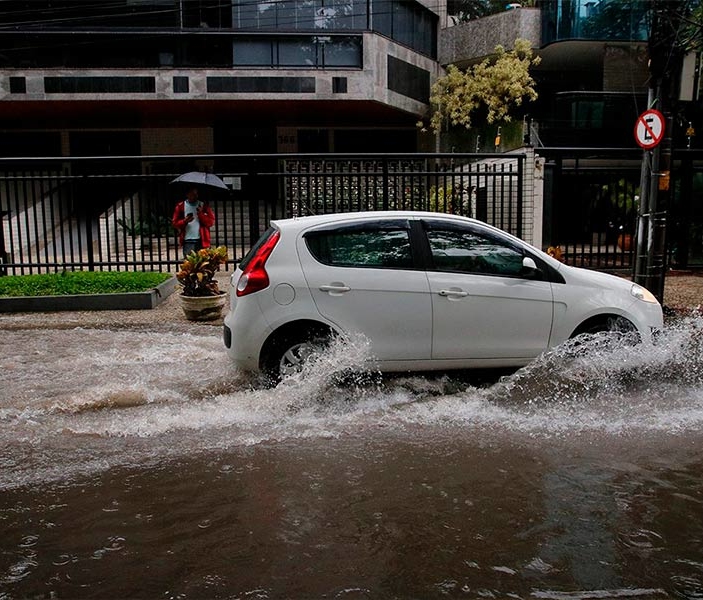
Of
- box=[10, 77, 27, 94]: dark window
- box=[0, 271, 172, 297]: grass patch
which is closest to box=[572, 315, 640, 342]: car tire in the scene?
box=[0, 271, 172, 297]: grass patch

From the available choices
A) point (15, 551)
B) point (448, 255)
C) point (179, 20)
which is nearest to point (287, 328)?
point (448, 255)

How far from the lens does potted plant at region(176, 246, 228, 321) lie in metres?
10.3

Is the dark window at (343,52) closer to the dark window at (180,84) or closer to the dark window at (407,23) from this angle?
the dark window at (407,23)

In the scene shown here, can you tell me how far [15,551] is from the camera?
3.92 m

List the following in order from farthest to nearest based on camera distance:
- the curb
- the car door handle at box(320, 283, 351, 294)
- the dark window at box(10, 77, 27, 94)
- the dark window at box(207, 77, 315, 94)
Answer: the dark window at box(207, 77, 315, 94) < the dark window at box(10, 77, 27, 94) < the curb < the car door handle at box(320, 283, 351, 294)

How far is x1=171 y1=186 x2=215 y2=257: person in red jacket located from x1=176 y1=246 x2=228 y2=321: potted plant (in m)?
3.28

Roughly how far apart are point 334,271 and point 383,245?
534 millimetres

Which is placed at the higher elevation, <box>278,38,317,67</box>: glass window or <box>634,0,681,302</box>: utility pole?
<box>278,38,317,67</box>: glass window

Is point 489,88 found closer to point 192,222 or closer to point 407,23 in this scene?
point 407,23

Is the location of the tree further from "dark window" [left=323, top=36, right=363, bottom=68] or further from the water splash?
the water splash

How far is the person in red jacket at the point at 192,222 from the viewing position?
13.6m

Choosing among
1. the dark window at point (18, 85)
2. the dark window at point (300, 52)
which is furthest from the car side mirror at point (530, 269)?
the dark window at point (18, 85)

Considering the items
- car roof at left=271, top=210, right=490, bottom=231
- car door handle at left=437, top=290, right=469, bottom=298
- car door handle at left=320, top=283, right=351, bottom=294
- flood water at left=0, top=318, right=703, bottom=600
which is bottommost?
flood water at left=0, top=318, right=703, bottom=600

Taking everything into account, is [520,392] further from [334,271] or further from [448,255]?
[334,271]
